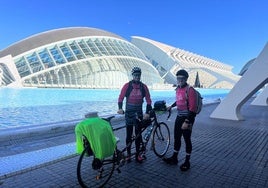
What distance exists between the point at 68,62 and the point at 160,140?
2786 cm

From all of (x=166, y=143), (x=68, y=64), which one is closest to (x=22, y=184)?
(x=166, y=143)

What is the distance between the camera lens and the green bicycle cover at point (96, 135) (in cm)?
316

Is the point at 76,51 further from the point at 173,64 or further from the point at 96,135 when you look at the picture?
the point at 173,64

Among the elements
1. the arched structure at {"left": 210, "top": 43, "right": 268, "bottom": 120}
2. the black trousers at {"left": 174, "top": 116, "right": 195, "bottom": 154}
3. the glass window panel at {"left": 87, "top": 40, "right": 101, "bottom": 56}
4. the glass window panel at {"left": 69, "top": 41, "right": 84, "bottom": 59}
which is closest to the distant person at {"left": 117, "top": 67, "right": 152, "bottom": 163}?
the black trousers at {"left": 174, "top": 116, "right": 195, "bottom": 154}

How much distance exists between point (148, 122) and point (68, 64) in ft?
92.0

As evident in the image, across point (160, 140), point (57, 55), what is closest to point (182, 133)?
point (160, 140)

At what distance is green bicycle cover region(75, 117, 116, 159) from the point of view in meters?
3.16

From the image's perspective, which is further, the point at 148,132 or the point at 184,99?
Result: the point at 148,132

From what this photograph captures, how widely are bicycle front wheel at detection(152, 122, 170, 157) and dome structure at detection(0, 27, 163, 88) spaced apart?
2729 cm

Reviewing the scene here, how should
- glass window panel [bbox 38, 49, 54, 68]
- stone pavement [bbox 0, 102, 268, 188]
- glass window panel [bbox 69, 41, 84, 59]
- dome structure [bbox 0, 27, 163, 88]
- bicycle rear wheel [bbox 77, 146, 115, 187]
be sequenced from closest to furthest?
bicycle rear wheel [bbox 77, 146, 115, 187]
stone pavement [bbox 0, 102, 268, 188]
dome structure [bbox 0, 27, 163, 88]
glass window panel [bbox 38, 49, 54, 68]
glass window panel [bbox 69, 41, 84, 59]

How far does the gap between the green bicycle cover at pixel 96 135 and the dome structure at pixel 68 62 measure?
1122 inches

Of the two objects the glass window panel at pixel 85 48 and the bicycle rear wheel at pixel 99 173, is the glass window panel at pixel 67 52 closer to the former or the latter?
the glass window panel at pixel 85 48

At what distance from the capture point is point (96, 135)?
3.16m

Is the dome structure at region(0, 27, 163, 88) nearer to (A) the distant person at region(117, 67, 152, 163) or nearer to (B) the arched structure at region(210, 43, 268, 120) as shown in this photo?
(B) the arched structure at region(210, 43, 268, 120)
